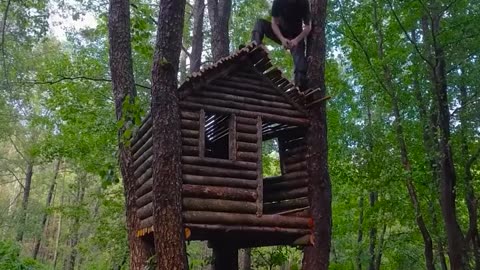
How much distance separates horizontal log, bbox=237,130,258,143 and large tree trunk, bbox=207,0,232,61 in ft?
12.6

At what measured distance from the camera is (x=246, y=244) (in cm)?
968

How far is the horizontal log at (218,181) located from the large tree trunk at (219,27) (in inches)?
176

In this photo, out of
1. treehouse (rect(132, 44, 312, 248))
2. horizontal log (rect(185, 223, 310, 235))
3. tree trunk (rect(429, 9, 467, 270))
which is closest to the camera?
horizontal log (rect(185, 223, 310, 235))

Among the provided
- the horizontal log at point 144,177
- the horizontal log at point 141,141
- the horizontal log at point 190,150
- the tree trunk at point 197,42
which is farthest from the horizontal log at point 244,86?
the tree trunk at point 197,42

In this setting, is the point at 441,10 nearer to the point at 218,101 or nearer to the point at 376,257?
the point at 218,101

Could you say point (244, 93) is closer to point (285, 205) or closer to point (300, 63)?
point (300, 63)

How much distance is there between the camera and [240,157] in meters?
7.20

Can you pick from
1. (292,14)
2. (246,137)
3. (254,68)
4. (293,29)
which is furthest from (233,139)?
(292,14)

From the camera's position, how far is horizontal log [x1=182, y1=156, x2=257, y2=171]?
6.69m

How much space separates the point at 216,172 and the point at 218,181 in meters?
0.14

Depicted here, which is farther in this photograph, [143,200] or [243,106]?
[243,106]

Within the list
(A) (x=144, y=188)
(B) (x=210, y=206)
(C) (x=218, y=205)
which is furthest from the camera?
(A) (x=144, y=188)

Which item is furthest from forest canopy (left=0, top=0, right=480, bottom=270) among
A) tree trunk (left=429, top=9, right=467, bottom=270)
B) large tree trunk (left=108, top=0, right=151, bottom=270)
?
large tree trunk (left=108, top=0, right=151, bottom=270)

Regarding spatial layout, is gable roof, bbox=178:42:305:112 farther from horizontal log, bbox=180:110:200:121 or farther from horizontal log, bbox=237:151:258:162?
horizontal log, bbox=237:151:258:162
